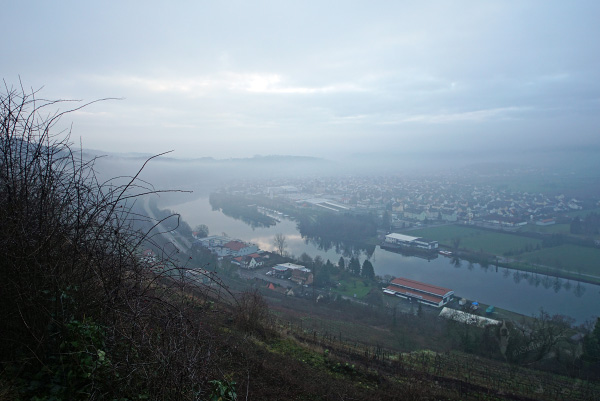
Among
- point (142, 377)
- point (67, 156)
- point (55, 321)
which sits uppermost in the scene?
point (67, 156)

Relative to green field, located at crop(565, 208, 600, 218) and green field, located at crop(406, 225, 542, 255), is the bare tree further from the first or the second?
green field, located at crop(565, 208, 600, 218)

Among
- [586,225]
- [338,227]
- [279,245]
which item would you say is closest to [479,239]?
[586,225]

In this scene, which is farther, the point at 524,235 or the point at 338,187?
the point at 338,187

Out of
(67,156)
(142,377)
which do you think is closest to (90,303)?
(142,377)

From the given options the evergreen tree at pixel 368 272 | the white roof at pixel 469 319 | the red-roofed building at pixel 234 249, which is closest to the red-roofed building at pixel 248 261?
the red-roofed building at pixel 234 249

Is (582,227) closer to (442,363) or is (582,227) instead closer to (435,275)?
(435,275)

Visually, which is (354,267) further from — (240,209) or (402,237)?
(240,209)
